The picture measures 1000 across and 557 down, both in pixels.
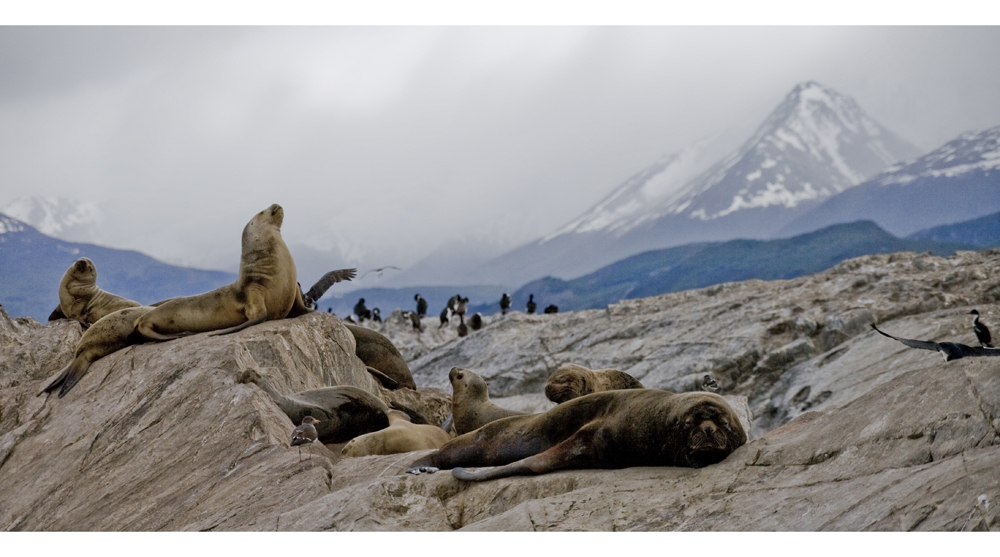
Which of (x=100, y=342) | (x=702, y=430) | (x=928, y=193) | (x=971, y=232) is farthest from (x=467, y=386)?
(x=928, y=193)

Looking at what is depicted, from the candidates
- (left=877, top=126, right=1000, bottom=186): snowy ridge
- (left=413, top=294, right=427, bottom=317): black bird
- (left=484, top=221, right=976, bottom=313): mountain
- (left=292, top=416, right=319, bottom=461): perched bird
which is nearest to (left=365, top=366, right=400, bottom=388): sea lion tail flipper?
(left=292, top=416, right=319, bottom=461): perched bird

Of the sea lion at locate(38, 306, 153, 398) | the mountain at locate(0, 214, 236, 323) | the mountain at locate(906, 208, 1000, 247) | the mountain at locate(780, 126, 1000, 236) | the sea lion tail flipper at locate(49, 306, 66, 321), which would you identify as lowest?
the mountain at locate(906, 208, 1000, 247)

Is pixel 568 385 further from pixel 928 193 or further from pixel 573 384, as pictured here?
pixel 928 193

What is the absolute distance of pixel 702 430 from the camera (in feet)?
13.9

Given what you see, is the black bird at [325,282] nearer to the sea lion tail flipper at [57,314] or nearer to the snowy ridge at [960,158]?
the sea lion tail flipper at [57,314]

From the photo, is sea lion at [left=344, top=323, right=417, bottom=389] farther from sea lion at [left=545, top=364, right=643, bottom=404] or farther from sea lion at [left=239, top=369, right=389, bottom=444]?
sea lion at [left=545, top=364, right=643, bottom=404]

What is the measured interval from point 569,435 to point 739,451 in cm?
100

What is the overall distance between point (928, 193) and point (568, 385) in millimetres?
17827

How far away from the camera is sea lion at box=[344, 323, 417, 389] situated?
32.6 ft

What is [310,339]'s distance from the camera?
825 centimetres

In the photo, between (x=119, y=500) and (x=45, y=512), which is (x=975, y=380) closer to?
(x=119, y=500)

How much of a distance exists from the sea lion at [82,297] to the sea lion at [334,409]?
13.8ft

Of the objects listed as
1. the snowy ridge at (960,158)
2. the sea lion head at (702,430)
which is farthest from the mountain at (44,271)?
the snowy ridge at (960,158)

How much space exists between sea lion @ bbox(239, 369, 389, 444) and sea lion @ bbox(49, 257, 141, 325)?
4.19m
